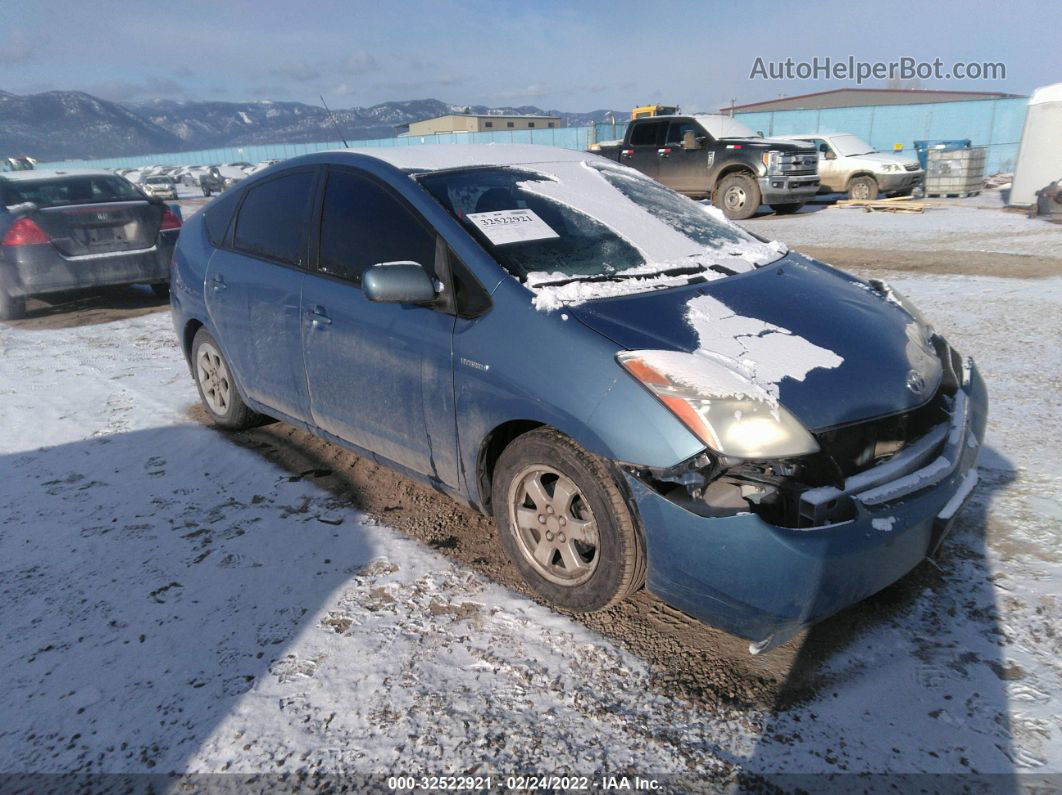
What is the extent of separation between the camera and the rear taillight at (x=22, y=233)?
7.32m

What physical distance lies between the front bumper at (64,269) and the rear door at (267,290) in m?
4.53

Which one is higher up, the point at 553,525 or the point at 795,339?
the point at 795,339

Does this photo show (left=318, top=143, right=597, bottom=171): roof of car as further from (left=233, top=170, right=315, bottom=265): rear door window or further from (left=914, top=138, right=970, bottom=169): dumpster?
(left=914, top=138, right=970, bottom=169): dumpster

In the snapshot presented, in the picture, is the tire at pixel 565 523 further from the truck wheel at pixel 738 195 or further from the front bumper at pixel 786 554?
the truck wheel at pixel 738 195

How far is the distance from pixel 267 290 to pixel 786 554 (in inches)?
110

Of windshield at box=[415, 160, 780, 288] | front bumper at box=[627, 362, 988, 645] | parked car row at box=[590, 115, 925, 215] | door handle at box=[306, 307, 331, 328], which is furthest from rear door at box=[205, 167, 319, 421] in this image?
parked car row at box=[590, 115, 925, 215]

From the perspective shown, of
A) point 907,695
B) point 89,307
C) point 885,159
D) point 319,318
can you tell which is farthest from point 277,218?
point 885,159

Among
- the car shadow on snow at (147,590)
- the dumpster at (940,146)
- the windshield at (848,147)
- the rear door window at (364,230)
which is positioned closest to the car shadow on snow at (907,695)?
the car shadow on snow at (147,590)

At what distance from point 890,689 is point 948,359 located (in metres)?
1.42

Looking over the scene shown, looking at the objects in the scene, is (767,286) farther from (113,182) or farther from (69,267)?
(113,182)

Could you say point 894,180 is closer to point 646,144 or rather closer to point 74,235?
point 646,144

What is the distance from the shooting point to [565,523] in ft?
8.23

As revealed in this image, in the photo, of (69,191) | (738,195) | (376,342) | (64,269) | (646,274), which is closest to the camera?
(646,274)

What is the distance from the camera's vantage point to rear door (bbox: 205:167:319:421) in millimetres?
3510
